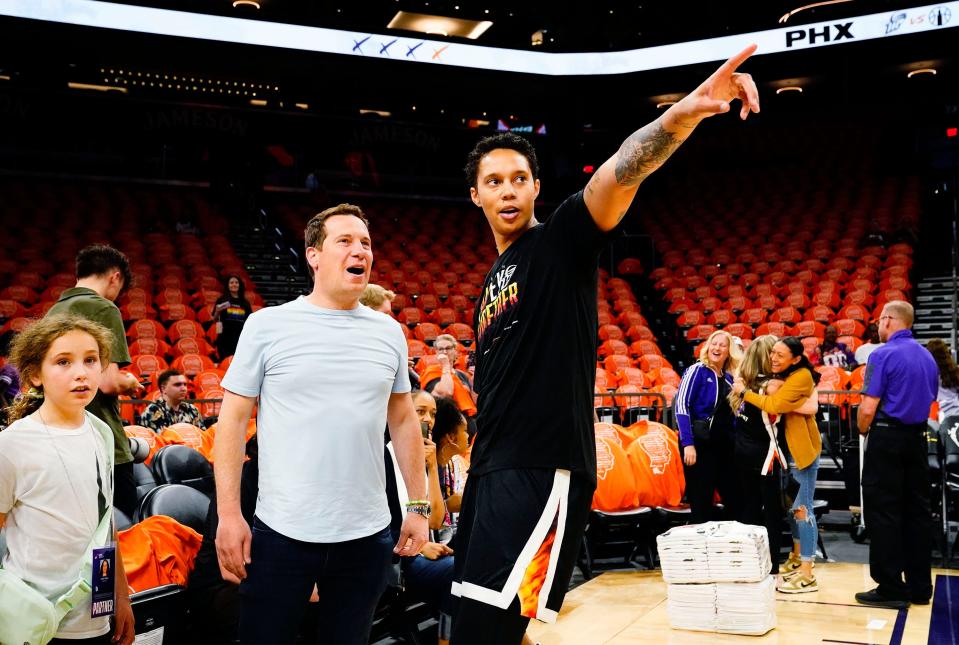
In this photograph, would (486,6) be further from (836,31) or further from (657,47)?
(836,31)

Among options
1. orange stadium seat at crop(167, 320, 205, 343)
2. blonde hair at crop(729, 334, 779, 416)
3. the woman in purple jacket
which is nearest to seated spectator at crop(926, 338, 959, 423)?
blonde hair at crop(729, 334, 779, 416)

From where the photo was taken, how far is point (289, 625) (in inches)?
90.9

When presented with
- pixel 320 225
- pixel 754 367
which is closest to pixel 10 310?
pixel 754 367

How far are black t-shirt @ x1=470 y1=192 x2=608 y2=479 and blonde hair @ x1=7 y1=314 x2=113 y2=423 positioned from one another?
133 cm

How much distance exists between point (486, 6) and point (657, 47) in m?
3.77

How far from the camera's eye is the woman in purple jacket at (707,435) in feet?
20.8

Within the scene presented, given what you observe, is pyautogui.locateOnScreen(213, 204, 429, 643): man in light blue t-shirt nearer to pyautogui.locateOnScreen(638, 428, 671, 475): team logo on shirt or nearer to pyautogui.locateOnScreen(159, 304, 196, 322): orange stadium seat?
pyautogui.locateOnScreen(638, 428, 671, 475): team logo on shirt

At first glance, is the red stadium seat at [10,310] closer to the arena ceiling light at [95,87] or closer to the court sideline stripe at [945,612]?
the court sideline stripe at [945,612]

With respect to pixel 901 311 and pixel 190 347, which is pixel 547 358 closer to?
pixel 901 311

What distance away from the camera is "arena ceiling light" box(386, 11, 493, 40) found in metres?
18.4

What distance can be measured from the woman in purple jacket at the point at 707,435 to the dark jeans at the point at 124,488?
3.91m

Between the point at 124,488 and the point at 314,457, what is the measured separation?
1.60 m

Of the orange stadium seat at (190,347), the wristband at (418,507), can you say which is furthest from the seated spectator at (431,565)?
the orange stadium seat at (190,347)

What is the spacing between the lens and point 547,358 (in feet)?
6.55
